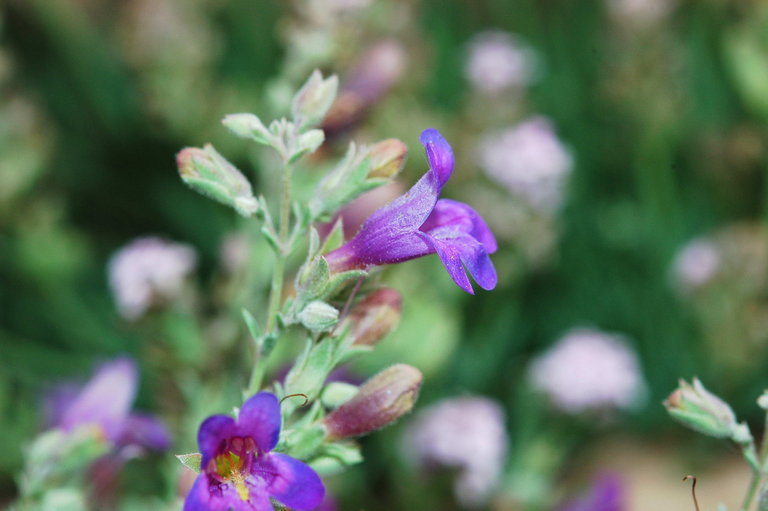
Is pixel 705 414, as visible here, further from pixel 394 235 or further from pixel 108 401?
pixel 108 401

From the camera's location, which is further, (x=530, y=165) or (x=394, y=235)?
(x=530, y=165)

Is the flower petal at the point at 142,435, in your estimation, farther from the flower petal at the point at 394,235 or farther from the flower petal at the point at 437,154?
the flower petal at the point at 437,154

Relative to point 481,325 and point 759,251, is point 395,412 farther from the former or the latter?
point 759,251

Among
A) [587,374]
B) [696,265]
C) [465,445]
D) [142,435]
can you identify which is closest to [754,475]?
[142,435]

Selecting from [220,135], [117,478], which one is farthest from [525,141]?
[117,478]

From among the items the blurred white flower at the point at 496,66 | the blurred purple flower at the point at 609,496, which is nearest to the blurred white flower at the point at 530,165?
the blurred white flower at the point at 496,66

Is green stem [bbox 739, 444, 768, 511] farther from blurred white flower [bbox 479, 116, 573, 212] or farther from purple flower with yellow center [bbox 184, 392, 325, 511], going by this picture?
blurred white flower [bbox 479, 116, 573, 212]

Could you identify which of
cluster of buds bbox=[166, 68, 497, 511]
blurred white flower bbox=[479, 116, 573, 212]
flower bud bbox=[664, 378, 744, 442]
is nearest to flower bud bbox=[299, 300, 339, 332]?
cluster of buds bbox=[166, 68, 497, 511]
